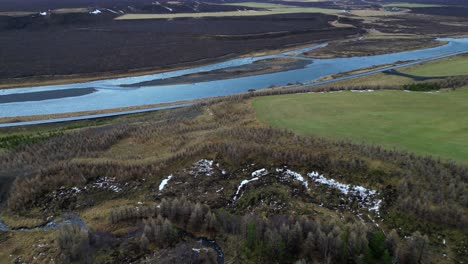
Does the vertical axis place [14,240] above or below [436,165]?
below

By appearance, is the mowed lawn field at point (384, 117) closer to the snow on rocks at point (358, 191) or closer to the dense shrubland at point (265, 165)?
the dense shrubland at point (265, 165)

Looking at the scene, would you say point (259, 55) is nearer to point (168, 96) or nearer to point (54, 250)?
point (168, 96)

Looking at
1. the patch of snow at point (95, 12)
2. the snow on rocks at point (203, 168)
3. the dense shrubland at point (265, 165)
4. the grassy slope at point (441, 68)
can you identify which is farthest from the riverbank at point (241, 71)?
the patch of snow at point (95, 12)

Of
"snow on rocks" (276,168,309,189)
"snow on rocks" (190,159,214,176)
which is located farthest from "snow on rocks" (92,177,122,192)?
"snow on rocks" (276,168,309,189)

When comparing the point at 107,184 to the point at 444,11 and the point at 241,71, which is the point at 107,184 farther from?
the point at 444,11

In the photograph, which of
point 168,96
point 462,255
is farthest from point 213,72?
point 462,255

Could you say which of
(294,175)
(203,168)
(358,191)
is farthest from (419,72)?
(203,168)

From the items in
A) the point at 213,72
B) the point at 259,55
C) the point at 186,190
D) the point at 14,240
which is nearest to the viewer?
the point at 14,240
